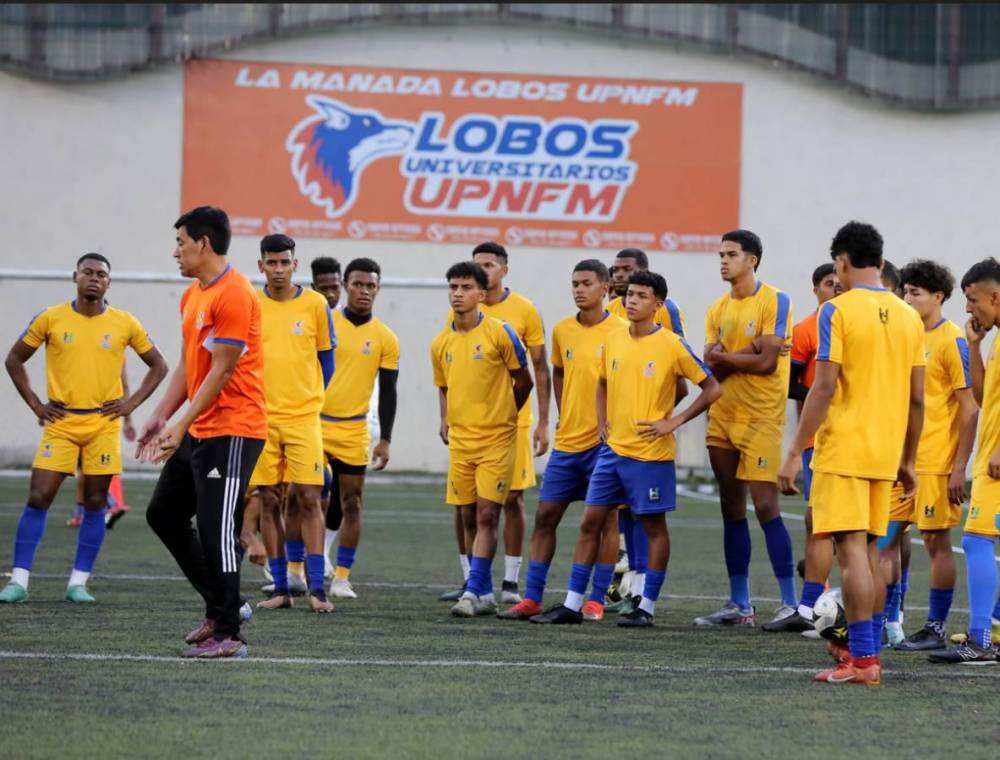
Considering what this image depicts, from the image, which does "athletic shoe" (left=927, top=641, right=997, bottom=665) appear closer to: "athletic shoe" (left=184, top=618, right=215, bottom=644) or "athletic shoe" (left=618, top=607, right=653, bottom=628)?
"athletic shoe" (left=618, top=607, right=653, bottom=628)

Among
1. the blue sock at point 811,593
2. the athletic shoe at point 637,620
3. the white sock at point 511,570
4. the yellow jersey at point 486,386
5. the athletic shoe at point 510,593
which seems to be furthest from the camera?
the white sock at point 511,570

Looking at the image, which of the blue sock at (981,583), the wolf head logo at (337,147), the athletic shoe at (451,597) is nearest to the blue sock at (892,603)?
the blue sock at (981,583)

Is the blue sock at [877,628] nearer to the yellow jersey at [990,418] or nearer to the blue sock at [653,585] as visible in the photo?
the yellow jersey at [990,418]

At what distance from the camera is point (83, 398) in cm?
1059

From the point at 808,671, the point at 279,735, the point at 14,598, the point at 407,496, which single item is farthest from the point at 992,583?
the point at 407,496

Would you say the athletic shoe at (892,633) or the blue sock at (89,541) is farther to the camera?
the blue sock at (89,541)

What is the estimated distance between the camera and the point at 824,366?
7.32 metres

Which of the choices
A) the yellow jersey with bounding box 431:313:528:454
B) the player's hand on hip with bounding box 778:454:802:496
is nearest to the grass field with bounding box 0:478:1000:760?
the player's hand on hip with bounding box 778:454:802:496

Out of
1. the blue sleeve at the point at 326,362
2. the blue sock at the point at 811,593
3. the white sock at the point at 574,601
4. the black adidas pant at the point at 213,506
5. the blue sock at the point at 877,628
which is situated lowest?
the white sock at the point at 574,601

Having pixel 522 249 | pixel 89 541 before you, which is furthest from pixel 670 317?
pixel 522 249

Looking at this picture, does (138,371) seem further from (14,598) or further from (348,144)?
(14,598)

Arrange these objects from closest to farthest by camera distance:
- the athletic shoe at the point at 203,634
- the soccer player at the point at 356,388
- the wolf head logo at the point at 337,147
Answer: the athletic shoe at the point at 203,634 < the soccer player at the point at 356,388 < the wolf head logo at the point at 337,147

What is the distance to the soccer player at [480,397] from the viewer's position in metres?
10.4

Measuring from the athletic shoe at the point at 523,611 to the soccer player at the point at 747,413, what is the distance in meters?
0.98
